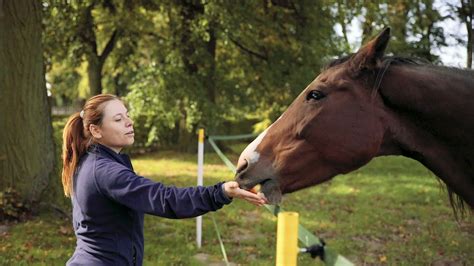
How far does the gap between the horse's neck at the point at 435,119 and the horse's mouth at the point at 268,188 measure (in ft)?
1.91

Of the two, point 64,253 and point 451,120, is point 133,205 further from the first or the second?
point 64,253

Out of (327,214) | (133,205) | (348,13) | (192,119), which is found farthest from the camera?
(192,119)

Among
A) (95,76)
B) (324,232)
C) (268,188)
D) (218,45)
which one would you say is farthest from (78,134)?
(95,76)

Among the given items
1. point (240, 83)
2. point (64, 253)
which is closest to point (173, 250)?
point (64, 253)

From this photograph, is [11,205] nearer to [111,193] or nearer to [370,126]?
[111,193]

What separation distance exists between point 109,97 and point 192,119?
38.8 ft

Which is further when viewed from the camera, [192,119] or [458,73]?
[192,119]

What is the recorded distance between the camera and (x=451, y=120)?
91.0 inches

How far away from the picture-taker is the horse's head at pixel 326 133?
7.57 feet

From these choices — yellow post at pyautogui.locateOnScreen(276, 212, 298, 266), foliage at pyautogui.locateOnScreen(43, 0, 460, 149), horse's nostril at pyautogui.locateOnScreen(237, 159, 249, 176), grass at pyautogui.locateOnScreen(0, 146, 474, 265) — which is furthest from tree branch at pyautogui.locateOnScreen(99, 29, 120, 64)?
yellow post at pyautogui.locateOnScreen(276, 212, 298, 266)

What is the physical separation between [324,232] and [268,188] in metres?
4.86

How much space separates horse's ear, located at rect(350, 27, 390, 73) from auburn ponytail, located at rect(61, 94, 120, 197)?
3.87ft

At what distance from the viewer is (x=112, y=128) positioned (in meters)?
2.31

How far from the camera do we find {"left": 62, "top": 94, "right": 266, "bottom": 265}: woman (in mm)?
1961
